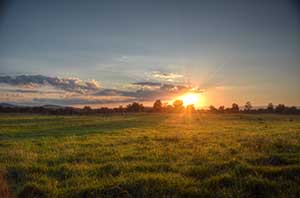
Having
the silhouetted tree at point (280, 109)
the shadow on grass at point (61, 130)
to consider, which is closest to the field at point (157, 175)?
the shadow on grass at point (61, 130)

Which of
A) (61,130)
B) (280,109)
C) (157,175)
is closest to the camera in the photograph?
(157,175)

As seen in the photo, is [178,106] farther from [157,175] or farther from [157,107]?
[157,175]

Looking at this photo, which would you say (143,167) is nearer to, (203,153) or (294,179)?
(203,153)

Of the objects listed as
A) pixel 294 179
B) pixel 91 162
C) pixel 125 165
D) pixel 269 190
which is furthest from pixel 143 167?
pixel 294 179

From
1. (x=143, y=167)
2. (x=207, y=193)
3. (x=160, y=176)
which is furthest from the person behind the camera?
(x=143, y=167)

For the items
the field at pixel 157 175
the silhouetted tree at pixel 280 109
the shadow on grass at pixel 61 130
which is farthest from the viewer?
the silhouetted tree at pixel 280 109

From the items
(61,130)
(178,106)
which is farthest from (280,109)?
(61,130)

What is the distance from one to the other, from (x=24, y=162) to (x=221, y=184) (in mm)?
9516

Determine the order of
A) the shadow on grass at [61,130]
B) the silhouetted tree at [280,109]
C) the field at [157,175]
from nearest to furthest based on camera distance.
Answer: the field at [157,175], the shadow on grass at [61,130], the silhouetted tree at [280,109]

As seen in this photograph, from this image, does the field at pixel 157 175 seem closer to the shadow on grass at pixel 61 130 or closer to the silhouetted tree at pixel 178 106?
the shadow on grass at pixel 61 130

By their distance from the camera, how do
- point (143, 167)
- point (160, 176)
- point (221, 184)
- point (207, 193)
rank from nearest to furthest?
point (207, 193)
point (221, 184)
point (160, 176)
point (143, 167)

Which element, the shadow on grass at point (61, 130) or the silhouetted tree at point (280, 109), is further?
the silhouetted tree at point (280, 109)

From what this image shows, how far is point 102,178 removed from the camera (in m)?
9.93

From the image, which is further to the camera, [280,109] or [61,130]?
[280,109]
